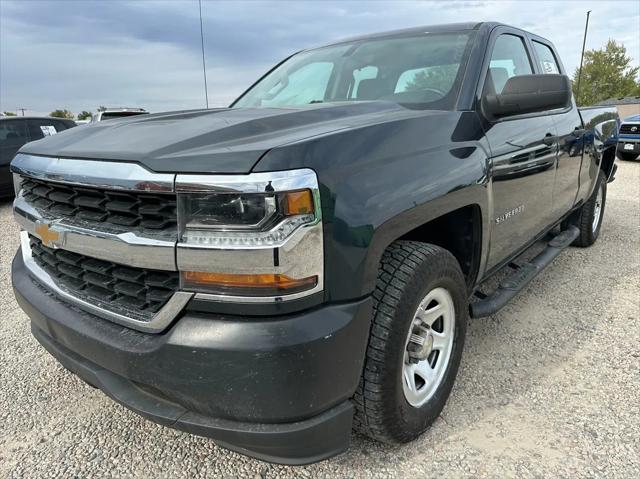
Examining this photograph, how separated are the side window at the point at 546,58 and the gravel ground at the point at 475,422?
1833 mm

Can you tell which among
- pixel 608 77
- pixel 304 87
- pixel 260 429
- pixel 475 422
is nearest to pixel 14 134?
pixel 304 87

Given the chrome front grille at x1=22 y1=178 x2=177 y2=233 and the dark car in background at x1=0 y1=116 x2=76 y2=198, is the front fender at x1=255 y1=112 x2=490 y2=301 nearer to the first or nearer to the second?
the chrome front grille at x1=22 y1=178 x2=177 y2=233

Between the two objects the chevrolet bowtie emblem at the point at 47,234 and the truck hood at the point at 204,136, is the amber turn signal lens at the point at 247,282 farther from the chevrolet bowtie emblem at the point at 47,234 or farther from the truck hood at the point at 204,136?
the chevrolet bowtie emblem at the point at 47,234

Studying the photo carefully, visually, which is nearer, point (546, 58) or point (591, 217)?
point (546, 58)

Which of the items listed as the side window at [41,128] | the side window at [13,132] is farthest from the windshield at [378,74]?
the side window at [41,128]

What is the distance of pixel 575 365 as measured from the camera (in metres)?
2.67

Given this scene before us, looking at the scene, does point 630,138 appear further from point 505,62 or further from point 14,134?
point 14,134

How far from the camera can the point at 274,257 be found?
54.7 inches

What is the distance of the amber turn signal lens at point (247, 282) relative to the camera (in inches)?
55.7

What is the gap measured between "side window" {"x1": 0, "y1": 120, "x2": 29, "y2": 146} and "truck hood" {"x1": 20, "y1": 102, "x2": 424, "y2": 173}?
26.0 ft

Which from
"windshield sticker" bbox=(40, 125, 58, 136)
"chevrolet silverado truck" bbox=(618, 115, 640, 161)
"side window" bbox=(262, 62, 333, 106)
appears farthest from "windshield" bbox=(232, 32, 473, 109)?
"chevrolet silverado truck" bbox=(618, 115, 640, 161)

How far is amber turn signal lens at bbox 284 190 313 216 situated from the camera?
1398 mm

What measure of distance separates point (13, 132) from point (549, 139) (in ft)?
29.8

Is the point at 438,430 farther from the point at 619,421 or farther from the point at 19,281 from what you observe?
the point at 19,281
